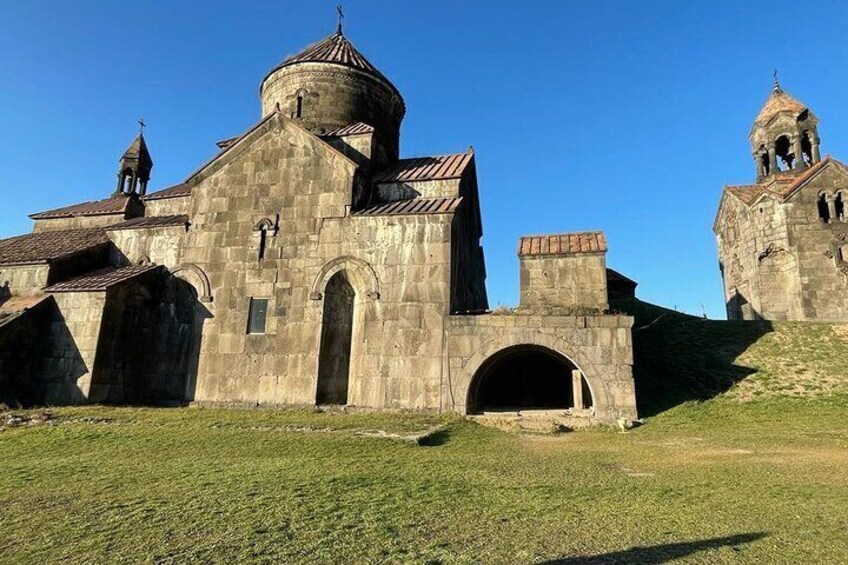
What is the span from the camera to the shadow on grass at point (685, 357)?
40.1 ft

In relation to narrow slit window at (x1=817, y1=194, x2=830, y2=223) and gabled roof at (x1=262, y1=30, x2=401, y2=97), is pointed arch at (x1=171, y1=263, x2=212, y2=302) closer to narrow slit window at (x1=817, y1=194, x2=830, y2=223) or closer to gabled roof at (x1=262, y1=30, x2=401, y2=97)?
gabled roof at (x1=262, y1=30, x2=401, y2=97)

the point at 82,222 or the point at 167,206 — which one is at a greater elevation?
the point at 82,222

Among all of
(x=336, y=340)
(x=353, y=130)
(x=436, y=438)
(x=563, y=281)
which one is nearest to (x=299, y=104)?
(x=353, y=130)

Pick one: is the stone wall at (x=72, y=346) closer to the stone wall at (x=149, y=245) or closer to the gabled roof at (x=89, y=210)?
the stone wall at (x=149, y=245)

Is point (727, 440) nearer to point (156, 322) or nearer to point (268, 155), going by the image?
point (268, 155)

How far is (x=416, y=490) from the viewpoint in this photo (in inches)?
206

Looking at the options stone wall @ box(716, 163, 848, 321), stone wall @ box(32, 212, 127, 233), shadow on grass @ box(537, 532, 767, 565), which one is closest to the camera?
shadow on grass @ box(537, 532, 767, 565)

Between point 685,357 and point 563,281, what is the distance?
5.07 m

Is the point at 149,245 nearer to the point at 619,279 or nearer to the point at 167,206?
the point at 167,206

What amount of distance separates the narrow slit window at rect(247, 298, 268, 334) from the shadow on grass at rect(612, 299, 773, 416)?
9.16m

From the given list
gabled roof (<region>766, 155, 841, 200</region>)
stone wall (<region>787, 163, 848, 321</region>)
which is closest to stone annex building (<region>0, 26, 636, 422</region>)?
stone wall (<region>787, 163, 848, 321</region>)

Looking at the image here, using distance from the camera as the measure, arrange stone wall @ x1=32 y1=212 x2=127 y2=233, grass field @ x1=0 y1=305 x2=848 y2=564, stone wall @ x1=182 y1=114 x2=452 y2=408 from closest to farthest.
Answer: grass field @ x1=0 y1=305 x2=848 y2=564
stone wall @ x1=182 y1=114 x2=452 y2=408
stone wall @ x1=32 y1=212 x2=127 y2=233

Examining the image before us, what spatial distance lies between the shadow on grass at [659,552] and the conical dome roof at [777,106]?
965 inches

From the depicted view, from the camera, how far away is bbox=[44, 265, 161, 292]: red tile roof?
12.5 metres
